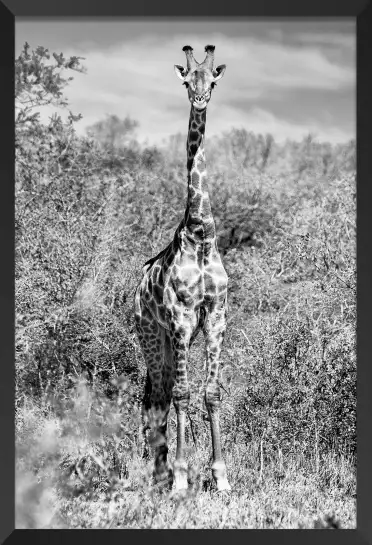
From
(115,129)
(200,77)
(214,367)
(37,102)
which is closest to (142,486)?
(214,367)

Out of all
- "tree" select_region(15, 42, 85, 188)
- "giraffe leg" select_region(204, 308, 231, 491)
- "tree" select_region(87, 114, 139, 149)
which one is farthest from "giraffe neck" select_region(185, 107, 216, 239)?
"tree" select_region(87, 114, 139, 149)

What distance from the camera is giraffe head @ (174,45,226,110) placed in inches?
271

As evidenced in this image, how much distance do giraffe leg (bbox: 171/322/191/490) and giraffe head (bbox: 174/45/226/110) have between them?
1.72 metres

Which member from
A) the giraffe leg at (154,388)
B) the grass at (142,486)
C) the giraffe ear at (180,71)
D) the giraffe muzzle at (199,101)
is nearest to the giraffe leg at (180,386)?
the grass at (142,486)

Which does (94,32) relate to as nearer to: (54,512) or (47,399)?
(47,399)

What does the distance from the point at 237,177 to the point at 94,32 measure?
3.86m

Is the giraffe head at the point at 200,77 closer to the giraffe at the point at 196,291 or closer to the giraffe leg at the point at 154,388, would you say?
the giraffe at the point at 196,291

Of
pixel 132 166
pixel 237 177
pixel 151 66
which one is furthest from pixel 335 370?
pixel 151 66

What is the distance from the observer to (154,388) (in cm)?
799

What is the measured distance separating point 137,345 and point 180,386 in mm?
3010

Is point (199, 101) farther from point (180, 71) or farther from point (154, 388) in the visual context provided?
point (154, 388)

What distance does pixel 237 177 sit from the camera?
14.4 m
